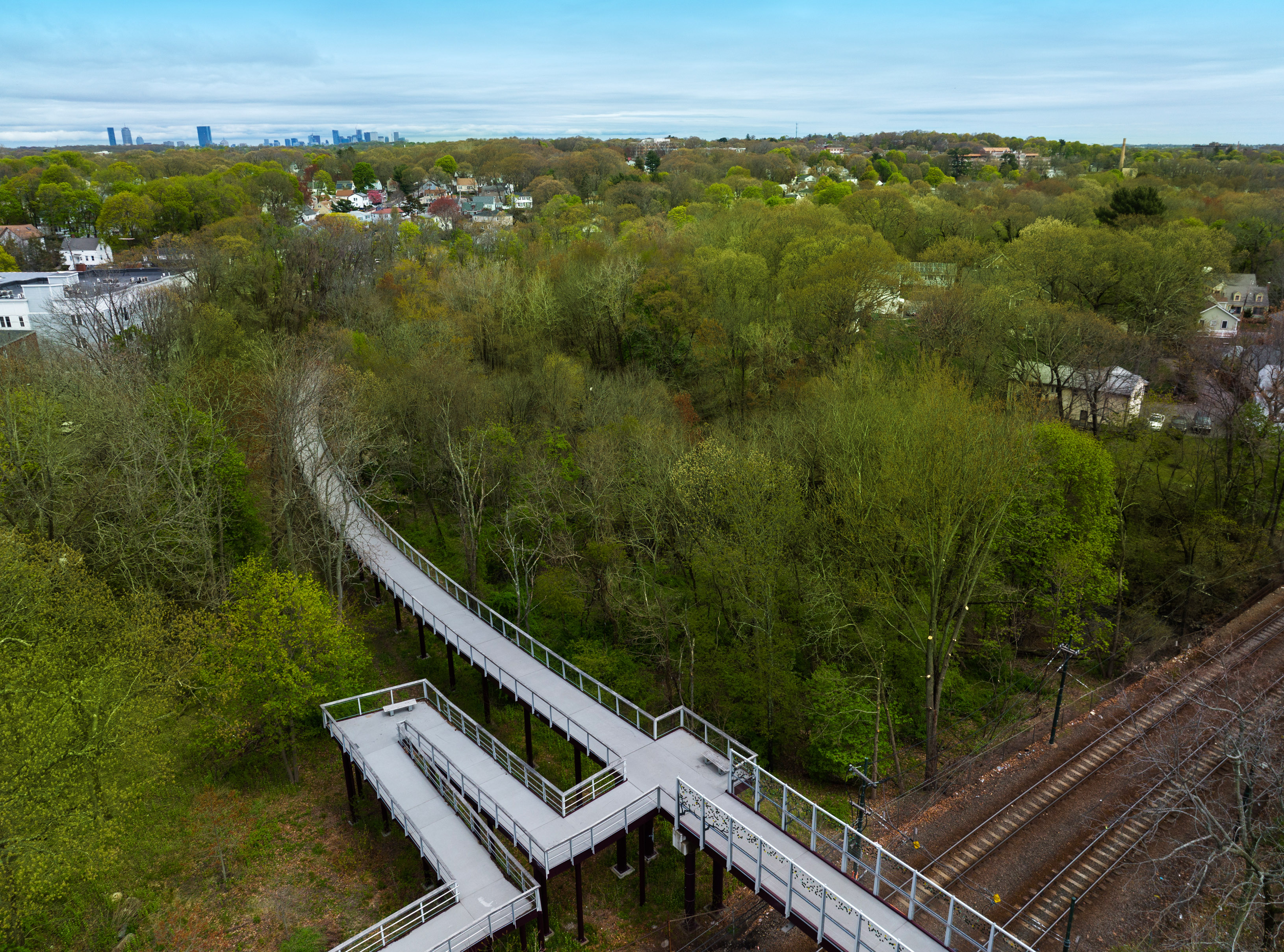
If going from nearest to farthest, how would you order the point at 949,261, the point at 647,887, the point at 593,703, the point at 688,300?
the point at 647,887 → the point at 593,703 → the point at 688,300 → the point at 949,261

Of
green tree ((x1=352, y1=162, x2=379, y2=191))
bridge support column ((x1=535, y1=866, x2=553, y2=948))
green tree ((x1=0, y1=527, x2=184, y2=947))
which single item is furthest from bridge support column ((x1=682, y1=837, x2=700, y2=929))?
green tree ((x1=352, y1=162, x2=379, y2=191))

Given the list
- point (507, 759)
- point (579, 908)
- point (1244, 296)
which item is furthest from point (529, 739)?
point (1244, 296)

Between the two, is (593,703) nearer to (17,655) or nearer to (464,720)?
(464,720)

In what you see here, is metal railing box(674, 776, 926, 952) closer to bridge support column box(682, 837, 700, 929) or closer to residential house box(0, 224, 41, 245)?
bridge support column box(682, 837, 700, 929)

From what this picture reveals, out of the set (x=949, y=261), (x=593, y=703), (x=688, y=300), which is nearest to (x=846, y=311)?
(x=688, y=300)

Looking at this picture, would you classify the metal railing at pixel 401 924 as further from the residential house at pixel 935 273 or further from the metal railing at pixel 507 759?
the residential house at pixel 935 273

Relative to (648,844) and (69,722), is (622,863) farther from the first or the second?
(69,722)

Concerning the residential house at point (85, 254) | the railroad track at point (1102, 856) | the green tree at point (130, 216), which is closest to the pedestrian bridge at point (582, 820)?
the railroad track at point (1102, 856)
